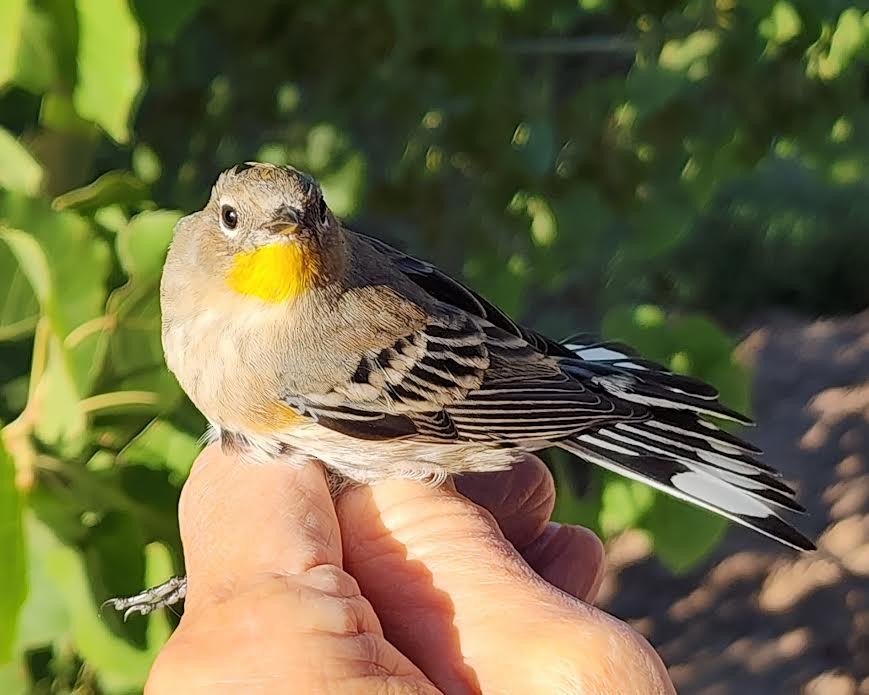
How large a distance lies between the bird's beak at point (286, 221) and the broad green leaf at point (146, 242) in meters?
0.28

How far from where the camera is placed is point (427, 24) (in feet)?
8.20

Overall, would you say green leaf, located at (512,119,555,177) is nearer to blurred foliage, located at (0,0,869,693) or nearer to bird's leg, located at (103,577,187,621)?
blurred foliage, located at (0,0,869,693)

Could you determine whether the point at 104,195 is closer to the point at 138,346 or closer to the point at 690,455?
the point at 138,346

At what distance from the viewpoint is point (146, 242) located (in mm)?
1737

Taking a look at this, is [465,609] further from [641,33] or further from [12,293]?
[641,33]

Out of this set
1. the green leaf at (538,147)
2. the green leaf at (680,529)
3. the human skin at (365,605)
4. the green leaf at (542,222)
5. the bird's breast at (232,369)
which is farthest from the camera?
the green leaf at (542,222)

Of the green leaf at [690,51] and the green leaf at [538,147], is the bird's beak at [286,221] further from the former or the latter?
the green leaf at [690,51]

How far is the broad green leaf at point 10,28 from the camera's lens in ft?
5.08

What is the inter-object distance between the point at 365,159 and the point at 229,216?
768 mm

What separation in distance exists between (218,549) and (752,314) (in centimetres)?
651

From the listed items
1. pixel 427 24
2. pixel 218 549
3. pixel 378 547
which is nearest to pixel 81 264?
pixel 218 549

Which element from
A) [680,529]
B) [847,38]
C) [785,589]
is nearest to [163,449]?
[680,529]

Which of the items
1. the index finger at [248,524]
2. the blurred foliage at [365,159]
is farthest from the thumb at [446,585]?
the blurred foliage at [365,159]

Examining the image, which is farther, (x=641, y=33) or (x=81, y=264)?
(x=641, y=33)
